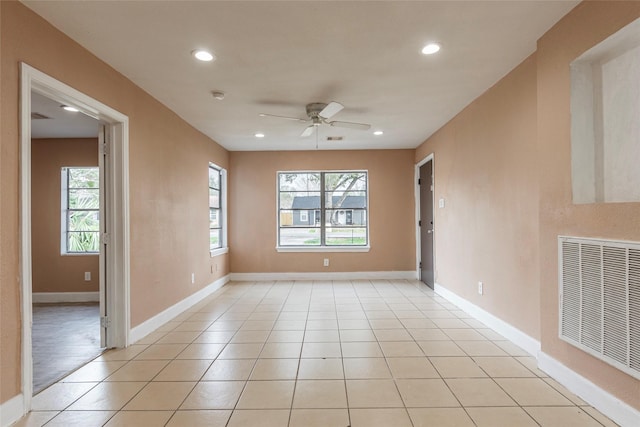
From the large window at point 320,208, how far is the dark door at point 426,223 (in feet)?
3.75

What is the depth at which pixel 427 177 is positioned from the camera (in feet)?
18.7

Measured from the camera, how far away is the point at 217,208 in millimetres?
6148

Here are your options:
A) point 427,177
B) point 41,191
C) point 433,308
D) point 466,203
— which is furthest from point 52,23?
point 427,177

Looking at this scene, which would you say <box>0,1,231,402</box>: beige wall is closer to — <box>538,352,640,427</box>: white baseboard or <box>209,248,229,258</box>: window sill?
<box>209,248,229,258</box>: window sill

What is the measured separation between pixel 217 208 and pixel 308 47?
420cm

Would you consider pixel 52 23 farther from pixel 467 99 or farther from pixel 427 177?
pixel 427 177

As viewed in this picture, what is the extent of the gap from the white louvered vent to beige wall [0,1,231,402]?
345 centimetres

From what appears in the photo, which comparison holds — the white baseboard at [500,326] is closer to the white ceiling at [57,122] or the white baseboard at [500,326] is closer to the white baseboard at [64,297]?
the white ceiling at [57,122]

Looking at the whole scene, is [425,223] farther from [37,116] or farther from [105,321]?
[37,116]

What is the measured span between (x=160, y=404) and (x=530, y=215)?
10.2 feet

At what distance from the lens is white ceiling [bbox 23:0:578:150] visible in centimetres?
210

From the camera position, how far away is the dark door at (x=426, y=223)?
5488 mm

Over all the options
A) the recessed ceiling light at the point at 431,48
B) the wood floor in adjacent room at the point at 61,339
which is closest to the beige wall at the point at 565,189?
the recessed ceiling light at the point at 431,48

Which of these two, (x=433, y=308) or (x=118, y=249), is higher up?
(x=118, y=249)
